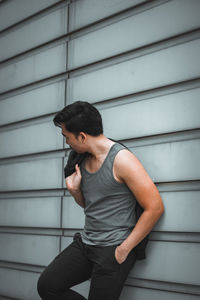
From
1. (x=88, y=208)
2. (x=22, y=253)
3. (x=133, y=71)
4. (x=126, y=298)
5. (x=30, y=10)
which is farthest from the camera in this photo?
(x=30, y=10)

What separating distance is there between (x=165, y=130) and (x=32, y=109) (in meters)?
1.90

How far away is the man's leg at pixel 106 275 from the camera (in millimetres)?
2512

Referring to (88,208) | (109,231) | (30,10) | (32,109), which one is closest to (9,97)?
(32,109)

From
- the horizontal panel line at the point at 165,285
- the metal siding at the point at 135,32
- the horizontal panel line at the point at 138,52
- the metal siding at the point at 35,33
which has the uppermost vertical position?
the metal siding at the point at 35,33

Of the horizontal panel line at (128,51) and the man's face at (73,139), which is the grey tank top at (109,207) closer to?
the man's face at (73,139)

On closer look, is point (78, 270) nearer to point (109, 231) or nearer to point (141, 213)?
point (109, 231)

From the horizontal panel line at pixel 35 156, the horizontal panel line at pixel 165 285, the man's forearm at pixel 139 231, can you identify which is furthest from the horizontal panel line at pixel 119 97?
the horizontal panel line at pixel 165 285

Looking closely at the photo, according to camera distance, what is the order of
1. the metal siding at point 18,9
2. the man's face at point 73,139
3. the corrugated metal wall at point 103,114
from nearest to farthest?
the man's face at point 73,139, the corrugated metal wall at point 103,114, the metal siding at point 18,9

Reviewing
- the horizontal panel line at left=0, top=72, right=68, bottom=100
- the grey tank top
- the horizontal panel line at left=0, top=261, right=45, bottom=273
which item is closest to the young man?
the grey tank top

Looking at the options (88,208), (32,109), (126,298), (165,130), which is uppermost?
(32,109)

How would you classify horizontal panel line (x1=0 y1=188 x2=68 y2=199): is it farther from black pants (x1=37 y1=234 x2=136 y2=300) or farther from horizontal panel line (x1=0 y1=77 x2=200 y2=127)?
black pants (x1=37 y1=234 x2=136 y2=300)

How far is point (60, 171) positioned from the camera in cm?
385

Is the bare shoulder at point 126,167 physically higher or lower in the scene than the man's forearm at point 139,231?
higher

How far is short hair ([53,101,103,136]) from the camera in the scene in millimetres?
2705
